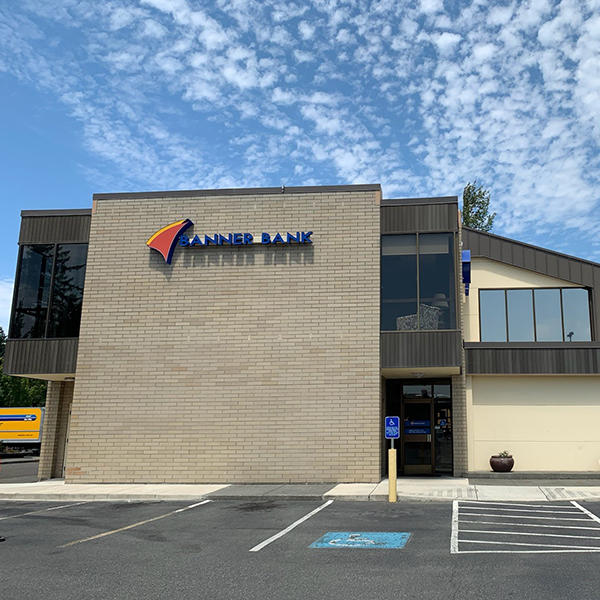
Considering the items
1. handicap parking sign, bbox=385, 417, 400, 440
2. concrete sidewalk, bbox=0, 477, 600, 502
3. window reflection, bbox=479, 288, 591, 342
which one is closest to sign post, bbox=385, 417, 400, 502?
handicap parking sign, bbox=385, 417, 400, 440

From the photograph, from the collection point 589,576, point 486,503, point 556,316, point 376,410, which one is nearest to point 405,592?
point 589,576

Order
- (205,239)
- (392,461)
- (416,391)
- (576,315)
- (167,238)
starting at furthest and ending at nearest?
1. (416,391)
2. (576,315)
3. (167,238)
4. (205,239)
5. (392,461)

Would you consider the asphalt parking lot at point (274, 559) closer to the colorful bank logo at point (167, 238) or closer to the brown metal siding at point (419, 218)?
the colorful bank logo at point (167, 238)

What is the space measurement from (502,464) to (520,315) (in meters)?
4.92

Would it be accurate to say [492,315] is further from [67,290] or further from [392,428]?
[67,290]

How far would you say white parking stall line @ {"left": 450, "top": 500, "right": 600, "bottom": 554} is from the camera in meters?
9.05

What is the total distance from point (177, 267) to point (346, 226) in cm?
535

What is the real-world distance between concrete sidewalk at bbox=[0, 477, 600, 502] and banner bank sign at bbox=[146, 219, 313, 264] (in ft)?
22.7

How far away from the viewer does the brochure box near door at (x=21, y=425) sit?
124 feet

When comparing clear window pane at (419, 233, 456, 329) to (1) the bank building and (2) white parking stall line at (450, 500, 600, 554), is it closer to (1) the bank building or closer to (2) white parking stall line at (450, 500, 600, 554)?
(1) the bank building

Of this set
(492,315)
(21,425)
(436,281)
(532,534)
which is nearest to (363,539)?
(532,534)

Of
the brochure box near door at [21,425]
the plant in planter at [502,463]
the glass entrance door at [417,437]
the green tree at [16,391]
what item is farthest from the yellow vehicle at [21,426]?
the plant in planter at [502,463]

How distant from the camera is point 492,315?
2048 cm

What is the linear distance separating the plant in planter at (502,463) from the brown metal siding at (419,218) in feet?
23.0
